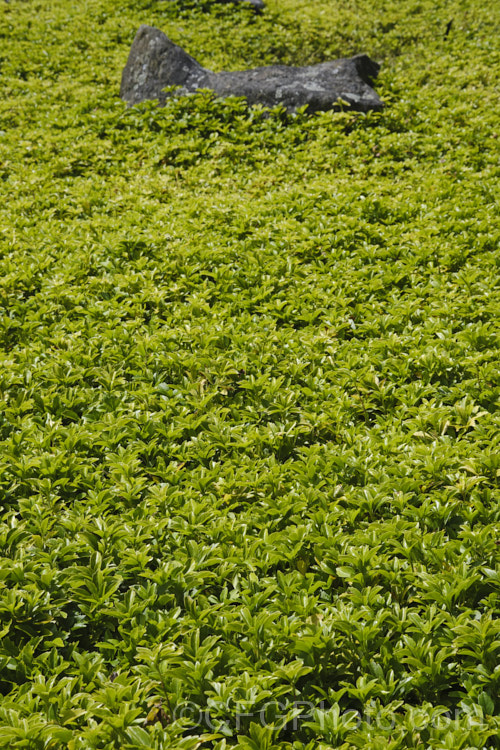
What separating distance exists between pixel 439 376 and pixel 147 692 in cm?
296

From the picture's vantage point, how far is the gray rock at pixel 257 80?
28.5ft

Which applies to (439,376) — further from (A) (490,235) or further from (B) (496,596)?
(A) (490,235)

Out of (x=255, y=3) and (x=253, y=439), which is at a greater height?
(x=255, y=3)

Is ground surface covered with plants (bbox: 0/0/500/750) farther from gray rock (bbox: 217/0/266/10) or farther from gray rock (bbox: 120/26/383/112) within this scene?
gray rock (bbox: 217/0/266/10)

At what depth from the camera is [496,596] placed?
8.46 feet

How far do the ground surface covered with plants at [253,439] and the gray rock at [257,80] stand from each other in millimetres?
700

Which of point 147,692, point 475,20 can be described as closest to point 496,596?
point 147,692

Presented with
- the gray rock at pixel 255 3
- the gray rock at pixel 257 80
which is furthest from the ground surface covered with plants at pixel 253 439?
the gray rock at pixel 255 3

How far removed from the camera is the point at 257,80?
910cm

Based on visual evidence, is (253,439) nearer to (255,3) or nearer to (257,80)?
(257,80)

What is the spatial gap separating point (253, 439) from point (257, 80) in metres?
7.75

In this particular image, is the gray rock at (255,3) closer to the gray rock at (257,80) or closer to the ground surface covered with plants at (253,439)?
the gray rock at (257,80)

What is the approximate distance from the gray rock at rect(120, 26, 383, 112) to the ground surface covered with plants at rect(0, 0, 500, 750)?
700mm

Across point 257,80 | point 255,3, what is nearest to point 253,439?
point 257,80
